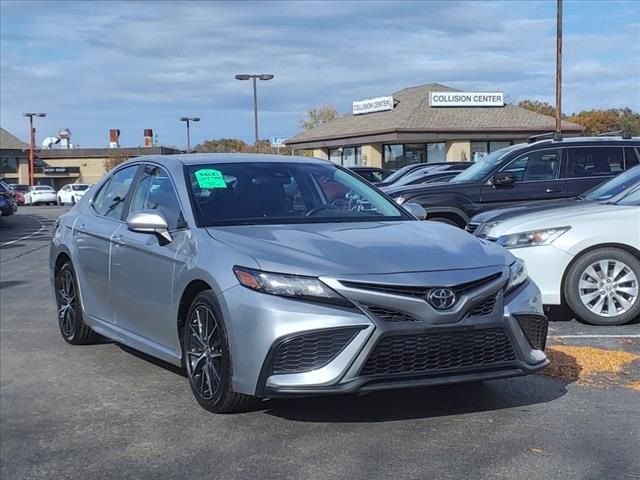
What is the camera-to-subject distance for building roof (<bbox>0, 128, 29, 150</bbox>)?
73625mm

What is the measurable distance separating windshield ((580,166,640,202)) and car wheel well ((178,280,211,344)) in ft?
16.1

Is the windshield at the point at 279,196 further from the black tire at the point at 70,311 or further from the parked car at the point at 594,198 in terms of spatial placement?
the parked car at the point at 594,198

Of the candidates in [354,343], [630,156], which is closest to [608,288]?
[354,343]

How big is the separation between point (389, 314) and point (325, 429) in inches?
32.0

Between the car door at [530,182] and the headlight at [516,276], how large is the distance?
6.86 meters

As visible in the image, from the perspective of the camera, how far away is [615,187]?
27.7ft

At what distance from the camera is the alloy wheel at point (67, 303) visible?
22.9 feet

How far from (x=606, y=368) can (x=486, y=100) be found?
36427mm

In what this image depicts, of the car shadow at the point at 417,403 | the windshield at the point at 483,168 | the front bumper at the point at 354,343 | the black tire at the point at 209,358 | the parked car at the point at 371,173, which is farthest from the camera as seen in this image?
the parked car at the point at 371,173

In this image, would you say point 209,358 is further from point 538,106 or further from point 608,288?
point 538,106

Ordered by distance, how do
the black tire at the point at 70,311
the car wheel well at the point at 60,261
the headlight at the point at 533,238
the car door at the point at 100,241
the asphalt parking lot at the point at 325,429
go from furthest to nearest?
the headlight at the point at 533,238 < the car wheel well at the point at 60,261 < the black tire at the point at 70,311 < the car door at the point at 100,241 < the asphalt parking lot at the point at 325,429

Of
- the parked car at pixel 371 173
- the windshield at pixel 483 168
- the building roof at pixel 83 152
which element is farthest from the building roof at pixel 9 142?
the windshield at pixel 483 168

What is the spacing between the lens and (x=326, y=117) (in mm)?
73750

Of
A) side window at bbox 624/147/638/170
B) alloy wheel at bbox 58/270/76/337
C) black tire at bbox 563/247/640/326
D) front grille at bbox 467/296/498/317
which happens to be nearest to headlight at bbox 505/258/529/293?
front grille at bbox 467/296/498/317
